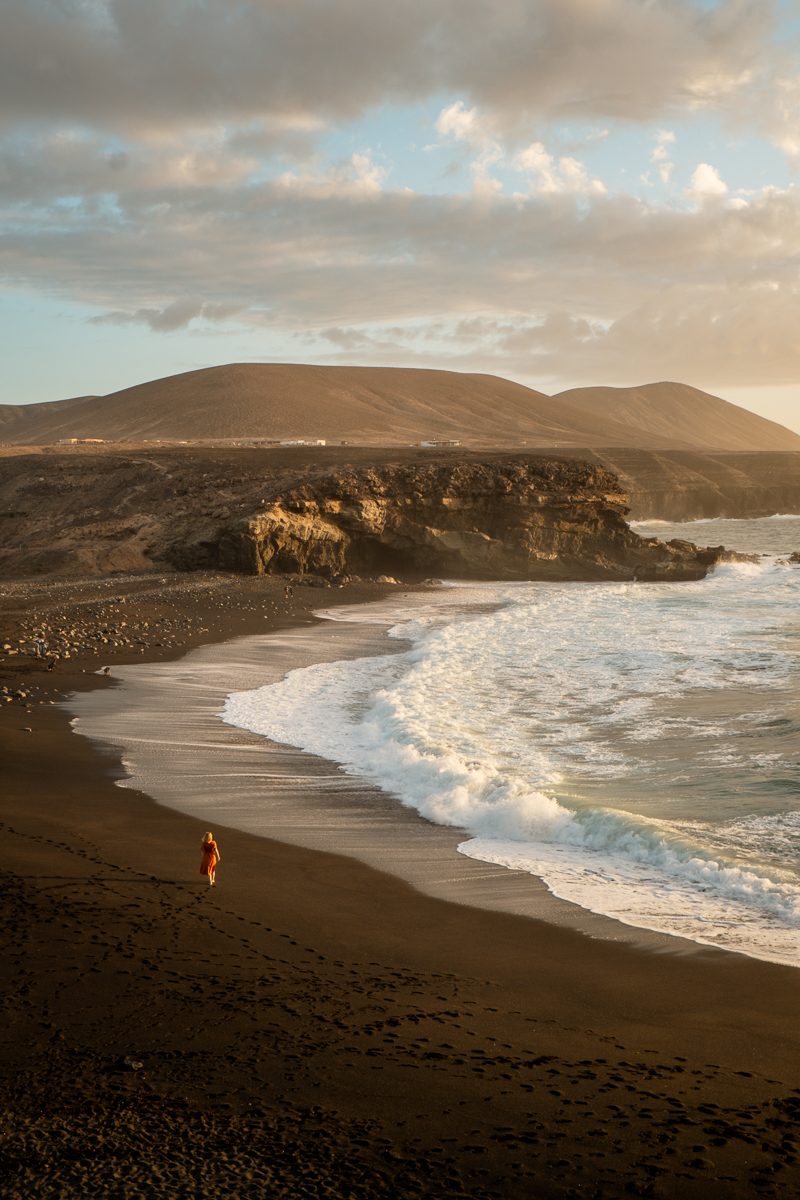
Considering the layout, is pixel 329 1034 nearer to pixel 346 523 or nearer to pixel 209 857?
pixel 209 857

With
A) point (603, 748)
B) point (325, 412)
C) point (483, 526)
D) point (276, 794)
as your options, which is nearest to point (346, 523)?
point (483, 526)

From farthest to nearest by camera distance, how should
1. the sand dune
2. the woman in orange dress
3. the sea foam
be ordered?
1. the sand dune
2. the sea foam
3. the woman in orange dress

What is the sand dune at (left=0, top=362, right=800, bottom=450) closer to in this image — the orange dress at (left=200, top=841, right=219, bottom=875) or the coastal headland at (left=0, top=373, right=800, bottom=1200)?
the coastal headland at (left=0, top=373, right=800, bottom=1200)

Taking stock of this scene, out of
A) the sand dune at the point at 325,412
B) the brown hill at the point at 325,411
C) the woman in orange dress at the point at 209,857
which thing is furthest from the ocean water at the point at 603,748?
the brown hill at the point at 325,411

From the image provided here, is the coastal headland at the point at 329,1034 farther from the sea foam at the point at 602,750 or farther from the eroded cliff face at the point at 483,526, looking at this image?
the eroded cliff face at the point at 483,526

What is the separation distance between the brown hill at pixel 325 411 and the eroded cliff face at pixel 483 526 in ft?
229

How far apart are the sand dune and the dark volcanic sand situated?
10387 centimetres

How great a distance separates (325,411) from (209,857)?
133 m

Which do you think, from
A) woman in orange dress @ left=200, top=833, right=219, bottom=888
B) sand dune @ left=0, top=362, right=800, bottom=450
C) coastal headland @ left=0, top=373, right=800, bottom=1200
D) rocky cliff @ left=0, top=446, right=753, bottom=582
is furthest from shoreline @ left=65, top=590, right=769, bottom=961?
sand dune @ left=0, top=362, right=800, bottom=450

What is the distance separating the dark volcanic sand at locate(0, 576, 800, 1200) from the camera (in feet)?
12.0

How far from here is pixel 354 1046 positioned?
4.62 m

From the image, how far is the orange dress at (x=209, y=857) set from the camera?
6969 mm

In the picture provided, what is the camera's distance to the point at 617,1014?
5270 millimetres

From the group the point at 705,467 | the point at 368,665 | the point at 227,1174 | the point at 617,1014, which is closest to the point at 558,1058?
the point at 617,1014
